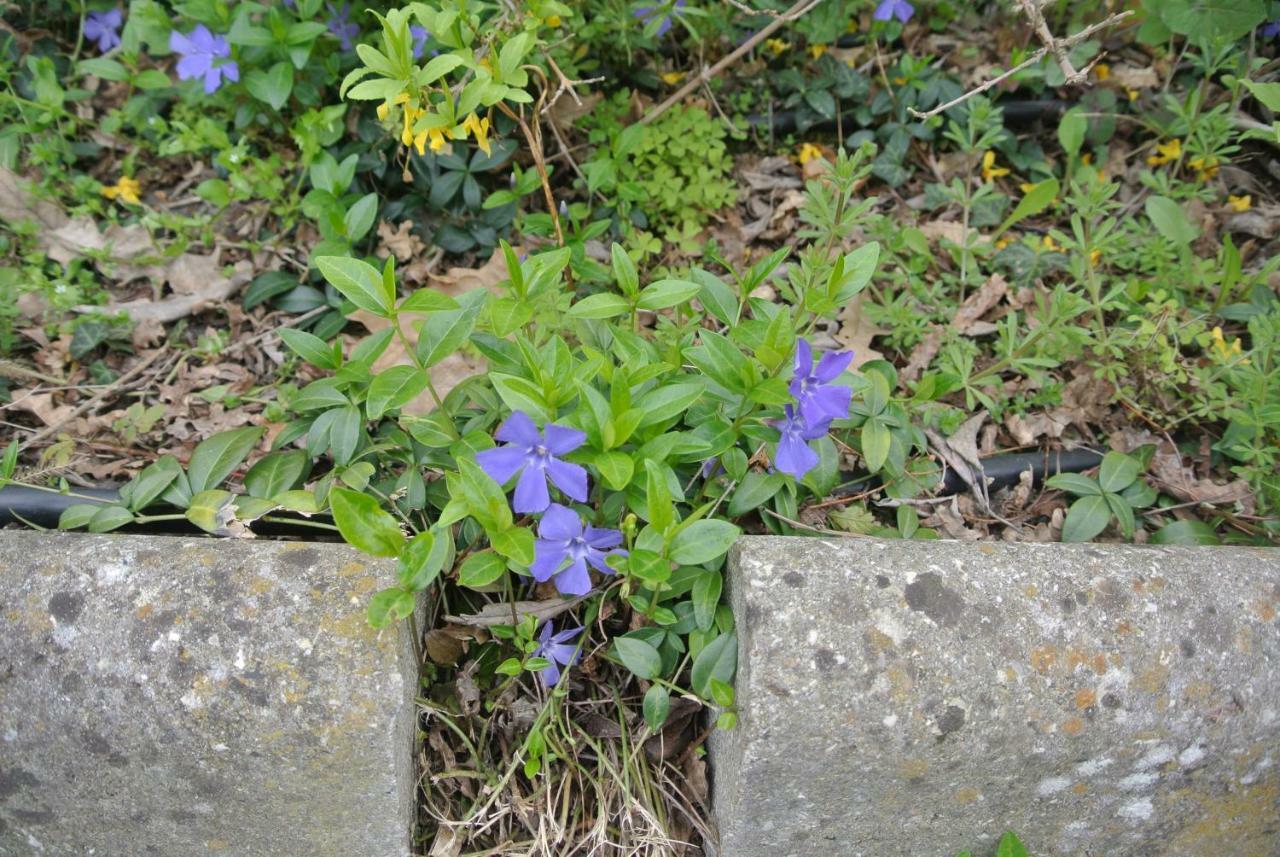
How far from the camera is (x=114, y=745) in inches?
62.9

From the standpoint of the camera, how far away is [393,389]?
1765 mm

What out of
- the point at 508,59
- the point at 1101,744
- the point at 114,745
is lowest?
the point at 1101,744

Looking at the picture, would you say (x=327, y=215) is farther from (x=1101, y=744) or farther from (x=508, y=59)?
(x=1101, y=744)

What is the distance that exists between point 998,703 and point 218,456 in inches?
65.2

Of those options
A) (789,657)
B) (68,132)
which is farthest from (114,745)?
(68,132)

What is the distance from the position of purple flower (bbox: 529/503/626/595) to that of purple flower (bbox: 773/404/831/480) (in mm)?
343

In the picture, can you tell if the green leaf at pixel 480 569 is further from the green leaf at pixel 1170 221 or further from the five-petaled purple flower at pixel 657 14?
the green leaf at pixel 1170 221

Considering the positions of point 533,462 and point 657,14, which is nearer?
point 533,462

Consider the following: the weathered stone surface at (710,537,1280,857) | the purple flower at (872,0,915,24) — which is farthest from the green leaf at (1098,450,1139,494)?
the purple flower at (872,0,915,24)

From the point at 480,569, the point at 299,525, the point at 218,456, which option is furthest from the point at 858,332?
the point at 218,456

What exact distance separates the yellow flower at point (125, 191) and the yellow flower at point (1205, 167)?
3179 mm

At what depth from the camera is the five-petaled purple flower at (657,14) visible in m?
2.55

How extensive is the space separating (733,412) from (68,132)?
97.6 inches

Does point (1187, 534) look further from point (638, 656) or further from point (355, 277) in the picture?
point (355, 277)
